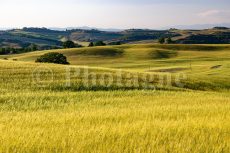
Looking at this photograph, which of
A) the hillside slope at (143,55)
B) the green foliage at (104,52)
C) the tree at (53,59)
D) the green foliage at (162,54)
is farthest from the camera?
the green foliage at (162,54)

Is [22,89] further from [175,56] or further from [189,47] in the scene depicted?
→ [189,47]

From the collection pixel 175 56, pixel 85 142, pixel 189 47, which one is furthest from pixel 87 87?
pixel 189 47

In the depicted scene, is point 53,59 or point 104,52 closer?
point 53,59

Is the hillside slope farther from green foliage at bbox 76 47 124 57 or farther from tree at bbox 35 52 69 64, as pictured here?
tree at bbox 35 52 69 64

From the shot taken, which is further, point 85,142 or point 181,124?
point 181,124

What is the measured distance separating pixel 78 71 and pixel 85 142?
36.7 metres

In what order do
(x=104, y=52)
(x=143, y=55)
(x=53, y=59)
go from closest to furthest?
(x=53, y=59), (x=143, y=55), (x=104, y=52)

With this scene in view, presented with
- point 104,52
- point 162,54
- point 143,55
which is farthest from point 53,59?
point 162,54

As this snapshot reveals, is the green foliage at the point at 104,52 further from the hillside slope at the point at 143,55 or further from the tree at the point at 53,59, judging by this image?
the tree at the point at 53,59

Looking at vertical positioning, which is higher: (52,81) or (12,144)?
(12,144)

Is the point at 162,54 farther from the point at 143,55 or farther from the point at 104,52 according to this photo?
the point at 104,52

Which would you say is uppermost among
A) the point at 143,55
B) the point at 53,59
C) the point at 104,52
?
the point at 53,59

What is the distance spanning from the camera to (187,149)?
6934 millimetres

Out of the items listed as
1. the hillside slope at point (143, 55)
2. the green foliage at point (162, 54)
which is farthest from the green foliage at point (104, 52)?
the green foliage at point (162, 54)
